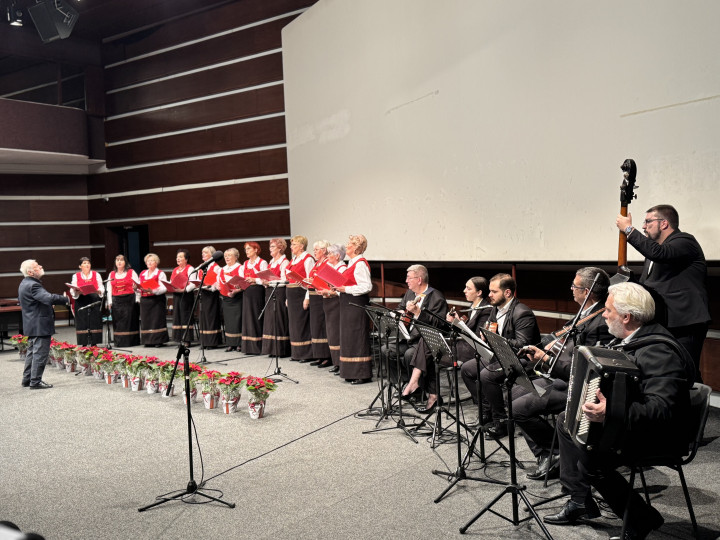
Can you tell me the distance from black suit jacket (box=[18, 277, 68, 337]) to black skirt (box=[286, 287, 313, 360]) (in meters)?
2.45

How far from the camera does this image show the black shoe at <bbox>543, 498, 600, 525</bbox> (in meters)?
3.04

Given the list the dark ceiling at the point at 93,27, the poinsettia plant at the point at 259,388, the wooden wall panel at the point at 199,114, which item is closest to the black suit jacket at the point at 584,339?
the poinsettia plant at the point at 259,388

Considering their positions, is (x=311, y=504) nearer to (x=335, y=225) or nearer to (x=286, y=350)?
(x=286, y=350)

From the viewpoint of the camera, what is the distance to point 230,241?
10.9 meters

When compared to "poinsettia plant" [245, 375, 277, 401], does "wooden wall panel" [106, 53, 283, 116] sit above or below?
above

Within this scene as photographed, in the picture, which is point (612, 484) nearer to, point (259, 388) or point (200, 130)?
point (259, 388)

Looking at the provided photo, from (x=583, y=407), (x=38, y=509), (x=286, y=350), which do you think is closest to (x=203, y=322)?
(x=286, y=350)

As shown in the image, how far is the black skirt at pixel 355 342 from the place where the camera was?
6305 mm

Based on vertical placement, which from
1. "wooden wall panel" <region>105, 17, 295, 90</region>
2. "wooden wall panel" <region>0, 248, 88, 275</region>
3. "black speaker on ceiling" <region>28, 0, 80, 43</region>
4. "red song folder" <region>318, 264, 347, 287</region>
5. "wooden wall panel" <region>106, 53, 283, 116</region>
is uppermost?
"black speaker on ceiling" <region>28, 0, 80, 43</region>

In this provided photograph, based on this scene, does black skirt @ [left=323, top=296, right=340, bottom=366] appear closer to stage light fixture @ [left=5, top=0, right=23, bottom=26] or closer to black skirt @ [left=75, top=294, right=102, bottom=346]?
black skirt @ [left=75, top=294, right=102, bottom=346]

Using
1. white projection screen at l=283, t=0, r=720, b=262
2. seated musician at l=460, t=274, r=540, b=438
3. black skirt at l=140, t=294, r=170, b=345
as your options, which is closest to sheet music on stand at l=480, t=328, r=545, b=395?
seated musician at l=460, t=274, r=540, b=438

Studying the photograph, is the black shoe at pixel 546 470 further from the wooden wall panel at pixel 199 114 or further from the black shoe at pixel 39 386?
the wooden wall panel at pixel 199 114

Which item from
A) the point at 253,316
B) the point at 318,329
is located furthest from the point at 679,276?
the point at 253,316

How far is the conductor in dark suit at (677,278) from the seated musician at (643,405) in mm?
1209
